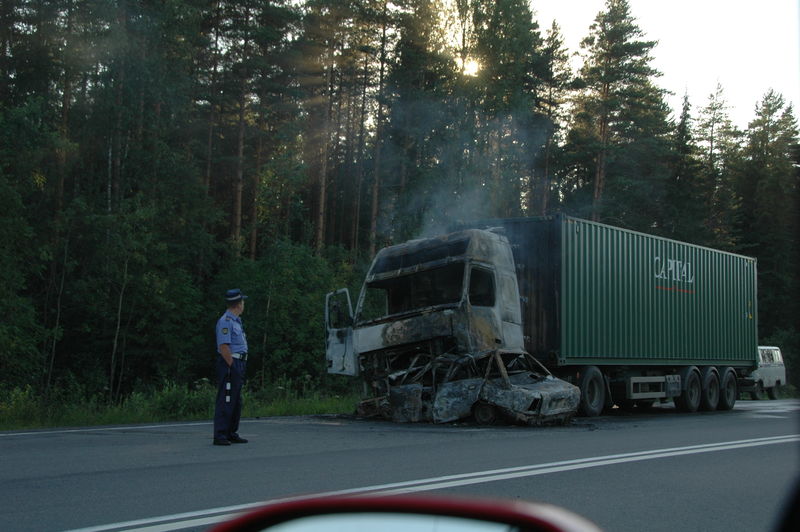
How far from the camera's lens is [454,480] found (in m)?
7.17

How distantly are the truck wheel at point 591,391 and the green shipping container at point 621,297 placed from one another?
228mm

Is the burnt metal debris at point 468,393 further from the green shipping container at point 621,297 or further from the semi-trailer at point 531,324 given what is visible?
the green shipping container at point 621,297

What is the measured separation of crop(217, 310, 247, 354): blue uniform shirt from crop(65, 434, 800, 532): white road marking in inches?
146

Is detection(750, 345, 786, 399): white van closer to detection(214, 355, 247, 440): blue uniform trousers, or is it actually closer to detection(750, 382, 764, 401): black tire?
detection(750, 382, 764, 401): black tire

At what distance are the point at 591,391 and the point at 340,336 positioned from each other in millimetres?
5165

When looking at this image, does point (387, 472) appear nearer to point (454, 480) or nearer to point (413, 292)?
point (454, 480)

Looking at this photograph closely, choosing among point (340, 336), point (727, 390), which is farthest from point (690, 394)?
point (340, 336)

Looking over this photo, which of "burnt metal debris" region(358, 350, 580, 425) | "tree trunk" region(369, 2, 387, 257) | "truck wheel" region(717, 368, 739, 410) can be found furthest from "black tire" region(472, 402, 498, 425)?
"tree trunk" region(369, 2, 387, 257)

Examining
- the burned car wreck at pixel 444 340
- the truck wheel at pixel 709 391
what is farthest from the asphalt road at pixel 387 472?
the truck wheel at pixel 709 391

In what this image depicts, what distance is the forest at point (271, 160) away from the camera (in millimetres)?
28250

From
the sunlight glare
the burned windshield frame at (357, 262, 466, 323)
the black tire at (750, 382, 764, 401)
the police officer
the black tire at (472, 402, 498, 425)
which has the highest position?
the sunlight glare

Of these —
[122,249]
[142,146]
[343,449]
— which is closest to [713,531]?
[343,449]

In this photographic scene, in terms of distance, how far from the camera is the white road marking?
5.29 meters

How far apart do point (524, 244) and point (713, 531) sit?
34.1 feet
